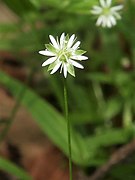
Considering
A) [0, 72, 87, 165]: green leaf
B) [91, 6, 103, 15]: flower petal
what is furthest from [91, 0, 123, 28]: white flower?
[0, 72, 87, 165]: green leaf

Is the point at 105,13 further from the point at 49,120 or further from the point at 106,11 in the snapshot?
the point at 49,120

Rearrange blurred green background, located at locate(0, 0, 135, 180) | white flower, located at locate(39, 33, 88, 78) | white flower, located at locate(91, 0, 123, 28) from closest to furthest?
white flower, located at locate(39, 33, 88, 78)
white flower, located at locate(91, 0, 123, 28)
blurred green background, located at locate(0, 0, 135, 180)

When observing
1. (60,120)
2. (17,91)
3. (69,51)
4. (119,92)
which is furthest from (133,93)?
(69,51)

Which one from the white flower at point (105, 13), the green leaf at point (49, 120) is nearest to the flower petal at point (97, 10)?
the white flower at point (105, 13)

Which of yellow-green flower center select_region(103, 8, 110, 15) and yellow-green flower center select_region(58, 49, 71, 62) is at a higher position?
yellow-green flower center select_region(103, 8, 110, 15)

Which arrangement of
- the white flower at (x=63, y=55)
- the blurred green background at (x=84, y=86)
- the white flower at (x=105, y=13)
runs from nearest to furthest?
1. the white flower at (x=63, y=55)
2. the white flower at (x=105, y=13)
3. the blurred green background at (x=84, y=86)

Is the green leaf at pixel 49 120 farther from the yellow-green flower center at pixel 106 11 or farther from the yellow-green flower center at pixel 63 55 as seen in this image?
the yellow-green flower center at pixel 63 55

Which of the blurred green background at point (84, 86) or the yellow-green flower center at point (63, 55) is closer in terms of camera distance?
the yellow-green flower center at point (63, 55)

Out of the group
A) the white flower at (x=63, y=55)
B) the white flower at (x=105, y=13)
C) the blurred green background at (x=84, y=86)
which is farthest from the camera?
the blurred green background at (x=84, y=86)

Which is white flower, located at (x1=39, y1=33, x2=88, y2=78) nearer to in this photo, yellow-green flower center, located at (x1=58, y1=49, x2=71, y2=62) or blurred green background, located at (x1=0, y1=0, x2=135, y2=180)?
yellow-green flower center, located at (x1=58, y1=49, x2=71, y2=62)

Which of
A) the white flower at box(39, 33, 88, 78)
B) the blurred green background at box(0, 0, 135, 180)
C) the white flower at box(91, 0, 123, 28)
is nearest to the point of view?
the white flower at box(39, 33, 88, 78)
